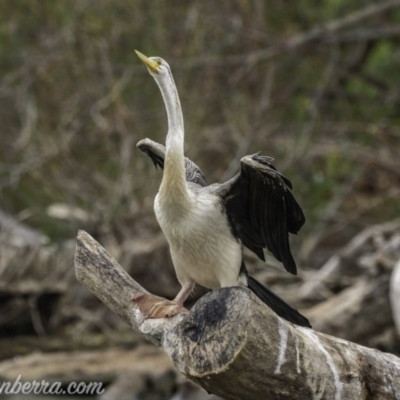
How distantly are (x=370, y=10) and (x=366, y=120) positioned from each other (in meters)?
1.80

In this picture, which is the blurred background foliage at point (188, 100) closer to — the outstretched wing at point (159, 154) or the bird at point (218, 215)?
the outstretched wing at point (159, 154)

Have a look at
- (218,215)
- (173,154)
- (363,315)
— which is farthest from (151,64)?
(363,315)

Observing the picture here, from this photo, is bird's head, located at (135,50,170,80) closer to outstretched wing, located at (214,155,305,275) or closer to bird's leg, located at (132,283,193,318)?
outstretched wing, located at (214,155,305,275)

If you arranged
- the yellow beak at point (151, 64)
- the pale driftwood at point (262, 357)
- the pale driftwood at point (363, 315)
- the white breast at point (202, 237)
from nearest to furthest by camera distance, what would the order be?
the pale driftwood at point (262, 357)
the yellow beak at point (151, 64)
the white breast at point (202, 237)
the pale driftwood at point (363, 315)

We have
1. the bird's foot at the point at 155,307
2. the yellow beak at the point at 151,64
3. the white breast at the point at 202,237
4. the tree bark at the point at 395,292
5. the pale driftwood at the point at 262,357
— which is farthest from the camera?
the tree bark at the point at 395,292

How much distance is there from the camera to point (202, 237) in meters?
2.68

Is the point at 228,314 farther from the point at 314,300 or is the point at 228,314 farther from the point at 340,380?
the point at 314,300

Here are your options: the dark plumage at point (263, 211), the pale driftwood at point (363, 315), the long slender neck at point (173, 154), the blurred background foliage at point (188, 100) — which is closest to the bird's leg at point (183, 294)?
the dark plumage at point (263, 211)

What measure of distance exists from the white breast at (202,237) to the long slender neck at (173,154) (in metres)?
0.04

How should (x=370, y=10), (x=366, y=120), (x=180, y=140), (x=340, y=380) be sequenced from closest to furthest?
1. (x=340, y=380)
2. (x=180, y=140)
3. (x=370, y=10)
4. (x=366, y=120)

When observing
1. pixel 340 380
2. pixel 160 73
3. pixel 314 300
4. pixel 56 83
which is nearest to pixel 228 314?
pixel 340 380

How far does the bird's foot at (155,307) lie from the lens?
95.4 inches

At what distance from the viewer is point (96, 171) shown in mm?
8719

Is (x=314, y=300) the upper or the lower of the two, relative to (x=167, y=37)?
lower
